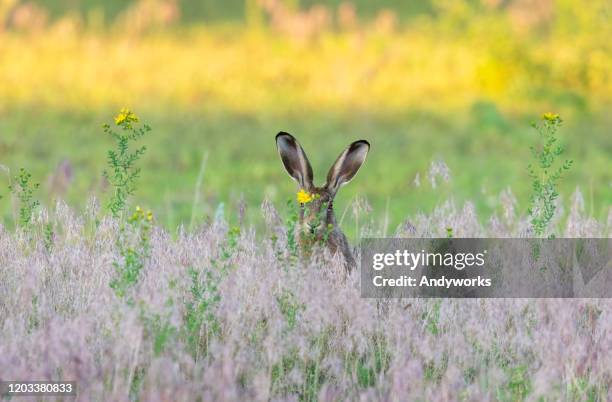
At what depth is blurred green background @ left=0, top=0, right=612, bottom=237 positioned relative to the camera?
1005 cm

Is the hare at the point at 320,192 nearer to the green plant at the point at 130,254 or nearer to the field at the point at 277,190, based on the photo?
the field at the point at 277,190

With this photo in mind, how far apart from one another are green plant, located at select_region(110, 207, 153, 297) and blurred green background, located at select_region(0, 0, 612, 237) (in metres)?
2.85

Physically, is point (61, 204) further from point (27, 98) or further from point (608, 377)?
point (27, 98)

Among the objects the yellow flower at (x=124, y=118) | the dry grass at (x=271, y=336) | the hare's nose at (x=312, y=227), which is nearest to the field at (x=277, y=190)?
the dry grass at (x=271, y=336)

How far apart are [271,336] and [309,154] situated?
6.73 metres

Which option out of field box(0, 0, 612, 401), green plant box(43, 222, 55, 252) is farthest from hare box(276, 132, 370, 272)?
green plant box(43, 222, 55, 252)

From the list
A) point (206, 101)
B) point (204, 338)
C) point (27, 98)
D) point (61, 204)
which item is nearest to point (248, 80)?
point (206, 101)

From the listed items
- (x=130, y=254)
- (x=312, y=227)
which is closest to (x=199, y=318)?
(x=130, y=254)

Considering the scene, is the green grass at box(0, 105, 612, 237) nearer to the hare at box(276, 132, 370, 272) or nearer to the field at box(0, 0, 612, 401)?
the field at box(0, 0, 612, 401)

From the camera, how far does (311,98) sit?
13.6m

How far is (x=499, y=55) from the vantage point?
44.5 ft

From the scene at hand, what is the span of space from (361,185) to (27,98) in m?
4.46

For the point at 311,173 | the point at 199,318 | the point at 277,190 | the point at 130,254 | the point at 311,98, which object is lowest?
the point at 199,318

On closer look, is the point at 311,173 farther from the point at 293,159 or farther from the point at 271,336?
the point at 271,336
